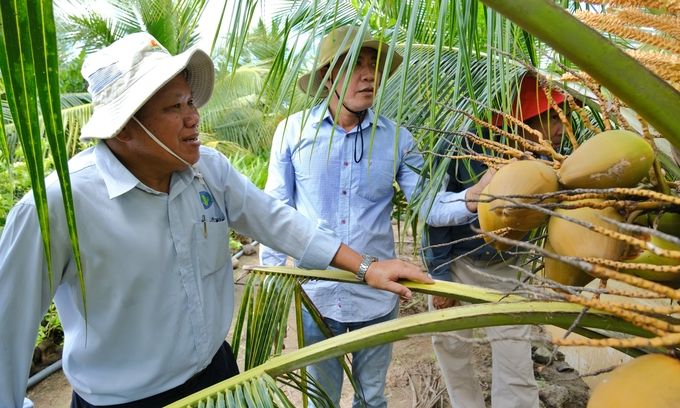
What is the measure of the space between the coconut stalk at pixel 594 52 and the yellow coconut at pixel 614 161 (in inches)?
2.6

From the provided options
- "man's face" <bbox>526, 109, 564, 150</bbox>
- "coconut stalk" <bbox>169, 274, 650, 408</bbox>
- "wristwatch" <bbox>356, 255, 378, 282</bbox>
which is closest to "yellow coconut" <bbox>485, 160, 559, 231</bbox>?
"coconut stalk" <bbox>169, 274, 650, 408</bbox>

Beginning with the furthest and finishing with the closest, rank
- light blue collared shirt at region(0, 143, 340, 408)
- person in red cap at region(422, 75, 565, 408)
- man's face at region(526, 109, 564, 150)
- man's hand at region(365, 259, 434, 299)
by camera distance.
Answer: person in red cap at region(422, 75, 565, 408) → man's face at region(526, 109, 564, 150) → man's hand at region(365, 259, 434, 299) → light blue collared shirt at region(0, 143, 340, 408)

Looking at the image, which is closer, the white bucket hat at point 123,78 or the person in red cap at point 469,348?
the white bucket hat at point 123,78

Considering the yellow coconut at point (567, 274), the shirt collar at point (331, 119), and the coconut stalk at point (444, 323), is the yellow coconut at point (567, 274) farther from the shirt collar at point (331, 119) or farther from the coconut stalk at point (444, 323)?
the shirt collar at point (331, 119)

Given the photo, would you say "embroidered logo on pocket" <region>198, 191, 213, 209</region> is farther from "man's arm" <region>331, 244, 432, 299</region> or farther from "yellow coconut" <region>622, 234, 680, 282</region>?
"yellow coconut" <region>622, 234, 680, 282</region>

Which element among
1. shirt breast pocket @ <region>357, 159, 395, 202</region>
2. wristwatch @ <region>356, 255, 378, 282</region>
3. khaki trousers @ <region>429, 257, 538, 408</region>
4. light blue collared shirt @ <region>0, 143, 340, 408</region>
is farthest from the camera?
khaki trousers @ <region>429, 257, 538, 408</region>

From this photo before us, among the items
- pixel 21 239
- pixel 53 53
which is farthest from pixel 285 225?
pixel 53 53

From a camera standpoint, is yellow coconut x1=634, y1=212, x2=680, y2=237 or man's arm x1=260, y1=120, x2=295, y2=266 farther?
man's arm x1=260, y1=120, x2=295, y2=266

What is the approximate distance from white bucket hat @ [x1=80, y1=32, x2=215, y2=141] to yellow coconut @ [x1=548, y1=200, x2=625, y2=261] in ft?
2.74

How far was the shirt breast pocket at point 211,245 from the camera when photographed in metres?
1.29

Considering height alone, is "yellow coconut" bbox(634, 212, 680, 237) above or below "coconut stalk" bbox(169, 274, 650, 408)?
above

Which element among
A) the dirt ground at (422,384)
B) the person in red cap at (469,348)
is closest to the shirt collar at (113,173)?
the person in red cap at (469,348)

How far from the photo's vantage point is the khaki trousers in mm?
2117

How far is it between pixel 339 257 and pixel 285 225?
170 millimetres
